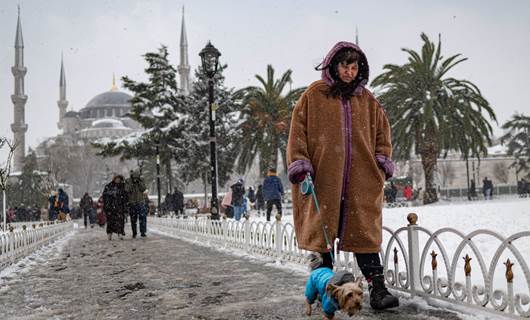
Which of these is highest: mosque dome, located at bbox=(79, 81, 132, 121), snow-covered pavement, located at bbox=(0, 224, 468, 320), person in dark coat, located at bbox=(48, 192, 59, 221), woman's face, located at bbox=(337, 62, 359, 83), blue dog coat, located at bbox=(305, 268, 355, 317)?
mosque dome, located at bbox=(79, 81, 132, 121)

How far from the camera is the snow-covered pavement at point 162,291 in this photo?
14.3 feet

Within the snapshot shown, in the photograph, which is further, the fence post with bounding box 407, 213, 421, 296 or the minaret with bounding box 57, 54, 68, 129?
the minaret with bounding box 57, 54, 68, 129

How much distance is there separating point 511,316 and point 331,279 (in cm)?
124

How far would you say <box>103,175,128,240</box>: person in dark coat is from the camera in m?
13.2

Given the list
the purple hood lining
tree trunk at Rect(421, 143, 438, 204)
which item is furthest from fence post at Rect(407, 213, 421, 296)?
tree trunk at Rect(421, 143, 438, 204)

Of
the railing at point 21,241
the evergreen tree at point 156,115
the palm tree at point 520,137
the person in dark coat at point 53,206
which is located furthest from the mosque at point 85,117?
the railing at point 21,241

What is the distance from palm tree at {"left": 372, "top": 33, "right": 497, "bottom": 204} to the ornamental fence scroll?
482 inches

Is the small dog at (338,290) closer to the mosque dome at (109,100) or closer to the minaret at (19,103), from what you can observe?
the minaret at (19,103)

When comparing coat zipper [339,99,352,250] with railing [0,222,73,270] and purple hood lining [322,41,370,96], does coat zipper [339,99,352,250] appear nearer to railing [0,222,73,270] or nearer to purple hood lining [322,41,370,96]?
purple hood lining [322,41,370,96]

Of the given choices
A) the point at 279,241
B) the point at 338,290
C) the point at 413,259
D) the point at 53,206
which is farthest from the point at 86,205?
the point at 338,290

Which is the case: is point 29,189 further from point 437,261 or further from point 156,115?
point 437,261

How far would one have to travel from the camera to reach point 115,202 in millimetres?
13266

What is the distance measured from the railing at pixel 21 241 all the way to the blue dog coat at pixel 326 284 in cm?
619

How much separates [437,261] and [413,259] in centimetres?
359
